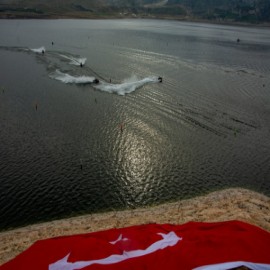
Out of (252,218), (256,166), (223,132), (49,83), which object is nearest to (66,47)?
(49,83)

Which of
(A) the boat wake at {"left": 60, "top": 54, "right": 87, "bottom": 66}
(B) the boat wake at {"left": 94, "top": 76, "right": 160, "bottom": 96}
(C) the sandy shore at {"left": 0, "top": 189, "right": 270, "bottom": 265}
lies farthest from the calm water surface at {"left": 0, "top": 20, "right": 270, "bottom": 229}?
(C) the sandy shore at {"left": 0, "top": 189, "right": 270, "bottom": 265}

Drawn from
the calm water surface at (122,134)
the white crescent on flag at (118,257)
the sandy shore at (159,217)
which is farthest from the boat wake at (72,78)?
the white crescent on flag at (118,257)

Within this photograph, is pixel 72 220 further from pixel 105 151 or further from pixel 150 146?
pixel 150 146

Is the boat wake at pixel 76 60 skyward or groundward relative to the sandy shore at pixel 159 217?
skyward

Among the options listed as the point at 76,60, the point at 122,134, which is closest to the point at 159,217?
the point at 122,134

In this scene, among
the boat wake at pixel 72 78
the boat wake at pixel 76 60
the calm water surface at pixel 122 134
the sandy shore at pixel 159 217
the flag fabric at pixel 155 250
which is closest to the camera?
the flag fabric at pixel 155 250

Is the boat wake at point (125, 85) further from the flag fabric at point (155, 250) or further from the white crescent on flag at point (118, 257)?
the white crescent on flag at point (118, 257)
